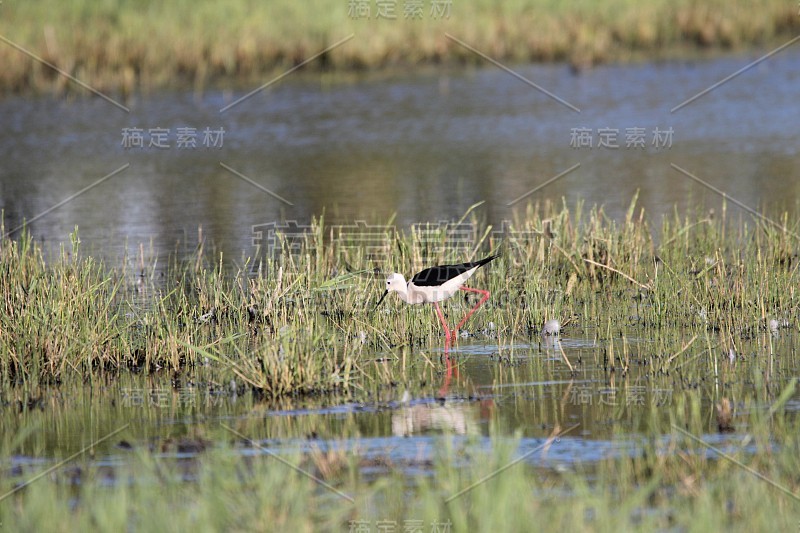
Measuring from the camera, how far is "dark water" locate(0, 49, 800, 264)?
49.9 ft

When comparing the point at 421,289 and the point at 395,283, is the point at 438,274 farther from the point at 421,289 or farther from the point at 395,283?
the point at 395,283

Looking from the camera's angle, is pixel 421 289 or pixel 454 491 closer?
pixel 454 491

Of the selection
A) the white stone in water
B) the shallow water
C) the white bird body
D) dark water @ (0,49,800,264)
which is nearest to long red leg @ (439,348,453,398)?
the shallow water

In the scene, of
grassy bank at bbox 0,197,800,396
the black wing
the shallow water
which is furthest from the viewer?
the black wing

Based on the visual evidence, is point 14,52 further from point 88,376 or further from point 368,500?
point 368,500

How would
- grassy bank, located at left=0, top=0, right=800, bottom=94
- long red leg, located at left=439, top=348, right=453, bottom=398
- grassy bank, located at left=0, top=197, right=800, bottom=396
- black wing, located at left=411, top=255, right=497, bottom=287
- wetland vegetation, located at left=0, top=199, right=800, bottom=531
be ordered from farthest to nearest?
grassy bank, located at left=0, top=0, right=800, bottom=94 < black wing, located at left=411, top=255, right=497, bottom=287 < grassy bank, located at left=0, top=197, right=800, bottom=396 < long red leg, located at left=439, top=348, right=453, bottom=398 < wetland vegetation, located at left=0, top=199, right=800, bottom=531

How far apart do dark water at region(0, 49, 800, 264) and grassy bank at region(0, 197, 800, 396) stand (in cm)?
268

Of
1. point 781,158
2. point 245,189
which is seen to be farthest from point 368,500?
point 781,158

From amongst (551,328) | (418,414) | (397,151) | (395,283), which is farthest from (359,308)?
(397,151)

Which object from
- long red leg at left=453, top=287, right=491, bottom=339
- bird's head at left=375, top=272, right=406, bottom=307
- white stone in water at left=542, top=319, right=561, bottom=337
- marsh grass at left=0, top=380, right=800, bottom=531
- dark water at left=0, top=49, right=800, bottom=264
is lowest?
marsh grass at left=0, top=380, right=800, bottom=531

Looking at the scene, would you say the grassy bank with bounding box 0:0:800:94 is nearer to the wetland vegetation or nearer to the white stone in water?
the wetland vegetation

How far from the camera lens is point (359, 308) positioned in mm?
9141

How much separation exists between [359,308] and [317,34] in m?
18.2

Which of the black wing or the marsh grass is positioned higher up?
the black wing
